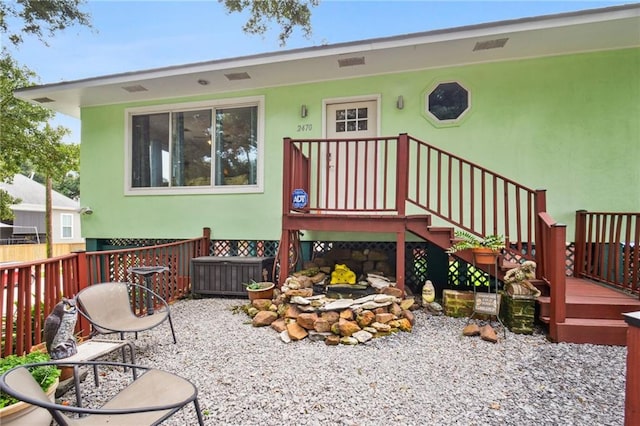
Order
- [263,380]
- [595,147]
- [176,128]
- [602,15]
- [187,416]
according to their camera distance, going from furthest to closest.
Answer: [176,128], [595,147], [602,15], [263,380], [187,416]

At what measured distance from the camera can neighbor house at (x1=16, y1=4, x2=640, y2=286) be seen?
442cm

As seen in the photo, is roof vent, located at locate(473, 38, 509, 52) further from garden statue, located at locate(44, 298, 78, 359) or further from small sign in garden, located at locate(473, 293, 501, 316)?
garden statue, located at locate(44, 298, 78, 359)

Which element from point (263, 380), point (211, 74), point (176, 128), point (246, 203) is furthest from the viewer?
point (176, 128)

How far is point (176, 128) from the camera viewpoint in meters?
6.12

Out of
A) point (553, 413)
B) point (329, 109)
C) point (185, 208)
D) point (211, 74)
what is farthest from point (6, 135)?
point (553, 413)

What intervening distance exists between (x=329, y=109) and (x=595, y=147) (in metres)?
4.15

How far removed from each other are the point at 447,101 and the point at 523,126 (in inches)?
47.8

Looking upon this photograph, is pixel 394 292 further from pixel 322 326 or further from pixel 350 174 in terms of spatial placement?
pixel 350 174

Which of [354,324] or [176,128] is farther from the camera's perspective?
[176,128]

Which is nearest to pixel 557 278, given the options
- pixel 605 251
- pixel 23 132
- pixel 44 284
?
pixel 605 251

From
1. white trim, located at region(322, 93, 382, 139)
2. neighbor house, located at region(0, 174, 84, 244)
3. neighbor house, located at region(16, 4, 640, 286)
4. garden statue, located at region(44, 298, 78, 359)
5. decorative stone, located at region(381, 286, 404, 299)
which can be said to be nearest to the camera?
garden statue, located at region(44, 298, 78, 359)

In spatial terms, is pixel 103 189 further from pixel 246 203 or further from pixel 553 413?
pixel 553 413

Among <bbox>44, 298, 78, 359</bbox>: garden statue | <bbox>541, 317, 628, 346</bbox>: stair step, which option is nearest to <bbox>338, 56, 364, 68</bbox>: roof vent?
<bbox>541, 317, 628, 346</bbox>: stair step

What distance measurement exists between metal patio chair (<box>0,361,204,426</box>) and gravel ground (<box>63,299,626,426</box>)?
1.38 ft
